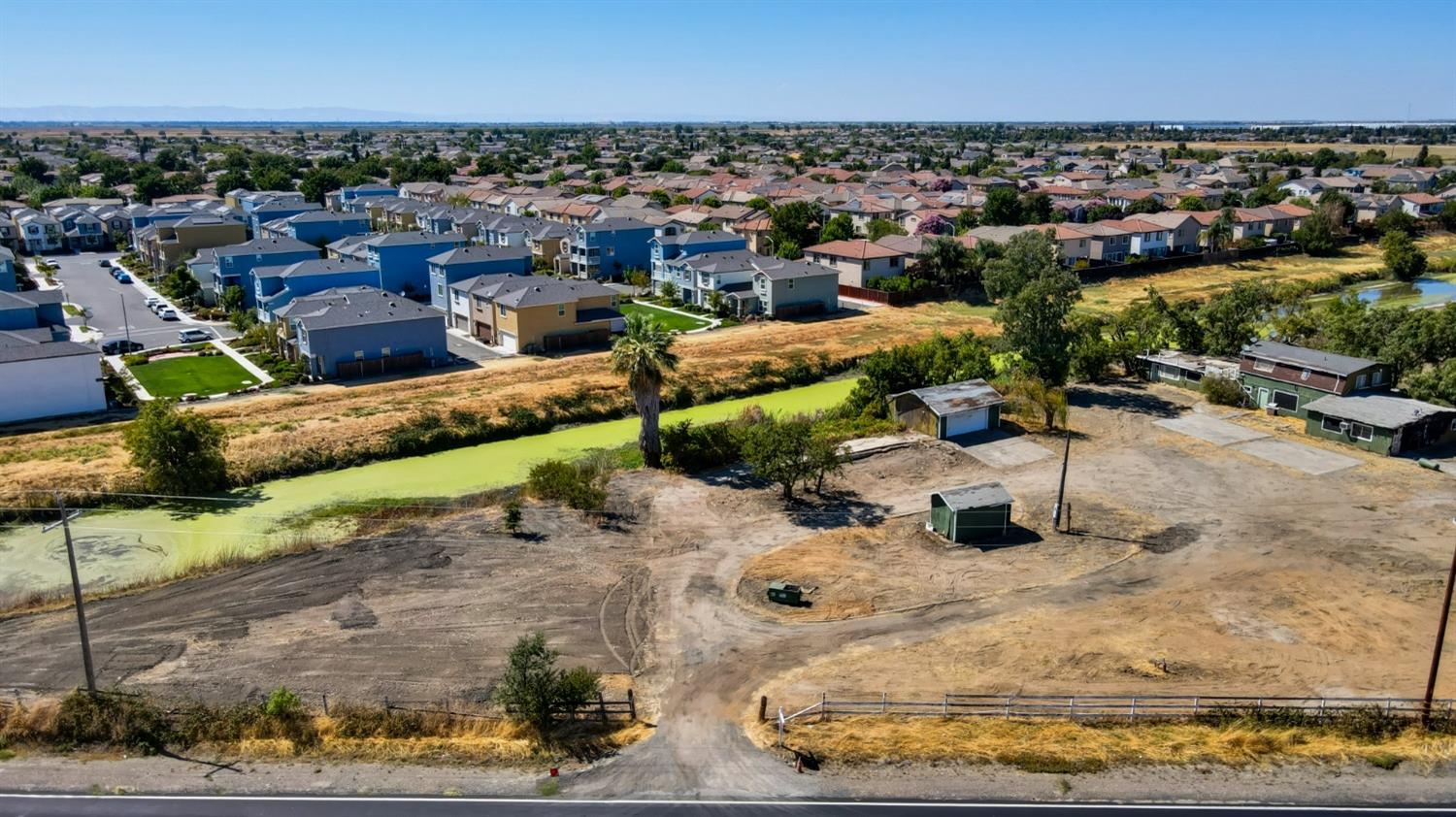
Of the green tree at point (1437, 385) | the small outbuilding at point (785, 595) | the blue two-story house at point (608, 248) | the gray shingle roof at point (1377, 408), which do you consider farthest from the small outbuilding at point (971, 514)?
the blue two-story house at point (608, 248)

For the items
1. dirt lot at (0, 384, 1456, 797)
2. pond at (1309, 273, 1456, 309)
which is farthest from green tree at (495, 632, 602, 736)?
pond at (1309, 273, 1456, 309)

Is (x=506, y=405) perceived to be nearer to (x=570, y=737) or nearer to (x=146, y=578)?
(x=146, y=578)

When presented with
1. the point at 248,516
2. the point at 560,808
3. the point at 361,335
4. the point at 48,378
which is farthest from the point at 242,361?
the point at 560,808

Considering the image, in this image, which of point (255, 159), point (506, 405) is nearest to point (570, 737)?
point (506, 405)

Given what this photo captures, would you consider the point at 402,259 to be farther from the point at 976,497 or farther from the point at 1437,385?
the point at 1437,385

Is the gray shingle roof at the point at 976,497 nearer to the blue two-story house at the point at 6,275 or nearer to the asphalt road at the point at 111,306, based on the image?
the asphalt road at the point at 111,306

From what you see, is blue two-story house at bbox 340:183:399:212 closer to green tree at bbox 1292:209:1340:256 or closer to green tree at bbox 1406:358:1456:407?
green tree at bbox 1292:209:1340:256
